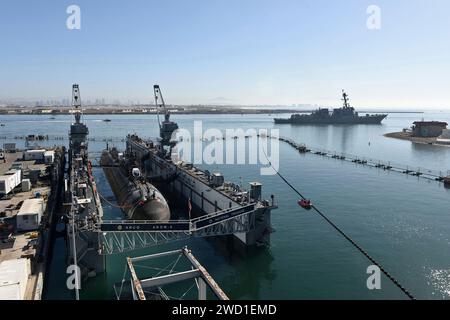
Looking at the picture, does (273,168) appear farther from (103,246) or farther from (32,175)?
(103,246)

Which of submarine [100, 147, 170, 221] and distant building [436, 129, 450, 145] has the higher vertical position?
distant building [436, 129, 450, 145]

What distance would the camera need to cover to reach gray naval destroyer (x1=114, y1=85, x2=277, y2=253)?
41.4m

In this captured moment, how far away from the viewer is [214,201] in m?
52.6

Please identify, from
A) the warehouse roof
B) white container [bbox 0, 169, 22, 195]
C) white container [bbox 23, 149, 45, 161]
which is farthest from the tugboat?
white container [bbox 23, 149, 45, 161]

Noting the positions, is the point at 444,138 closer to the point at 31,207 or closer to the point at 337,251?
the point at 337,251

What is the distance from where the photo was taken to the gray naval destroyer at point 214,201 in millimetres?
41375

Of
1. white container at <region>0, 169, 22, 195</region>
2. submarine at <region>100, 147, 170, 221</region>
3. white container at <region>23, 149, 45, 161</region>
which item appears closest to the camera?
submarine at <region>100, 147, 170, 221</region>

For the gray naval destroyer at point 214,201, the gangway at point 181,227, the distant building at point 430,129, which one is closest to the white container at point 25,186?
the gray naval destroyer at point 214,201

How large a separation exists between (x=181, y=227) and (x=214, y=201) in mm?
15061

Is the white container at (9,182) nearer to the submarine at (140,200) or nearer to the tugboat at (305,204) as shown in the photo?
the submarine at (140,200)

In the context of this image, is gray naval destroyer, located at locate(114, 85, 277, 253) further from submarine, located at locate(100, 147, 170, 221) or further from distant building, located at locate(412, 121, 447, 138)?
distant building, located at locate(412, 121, 447, 138)
